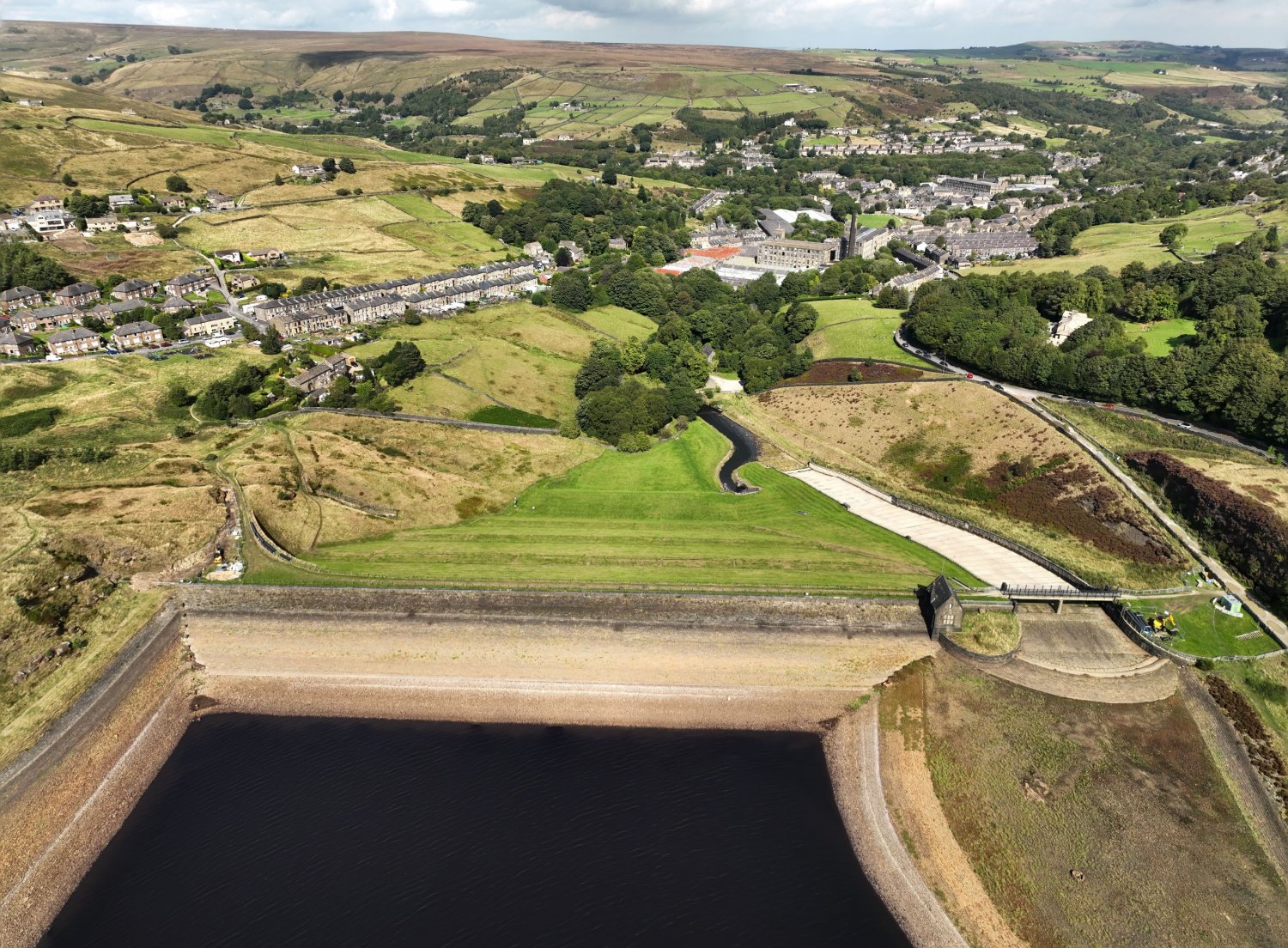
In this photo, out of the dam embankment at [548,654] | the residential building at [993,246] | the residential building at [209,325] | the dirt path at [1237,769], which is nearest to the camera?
the dirt path at [1237,769]

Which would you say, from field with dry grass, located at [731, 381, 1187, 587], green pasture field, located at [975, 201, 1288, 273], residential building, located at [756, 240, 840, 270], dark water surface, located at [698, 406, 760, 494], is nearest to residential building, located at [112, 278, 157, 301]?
dark water surface, located at [698, 406, 760, 494]

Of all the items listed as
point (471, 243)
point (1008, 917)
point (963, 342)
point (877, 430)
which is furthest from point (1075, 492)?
point (471, 243)

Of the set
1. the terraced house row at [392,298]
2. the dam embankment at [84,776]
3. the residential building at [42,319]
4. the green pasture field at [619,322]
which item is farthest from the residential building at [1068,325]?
the residential building at [42,319]

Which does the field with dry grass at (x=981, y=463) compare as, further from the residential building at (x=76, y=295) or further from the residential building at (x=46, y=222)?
the residential building at (x=46, y=222)

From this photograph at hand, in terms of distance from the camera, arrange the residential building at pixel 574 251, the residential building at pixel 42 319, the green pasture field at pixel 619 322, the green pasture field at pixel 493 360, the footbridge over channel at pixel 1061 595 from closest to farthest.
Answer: the footbridge over channel at pixel 1061 595 → the green pasture field at pixel 493 360 → the residential building at pixel 42 319 → the green pasture field at pixel 619 322 → the residential building at pixel 574 251

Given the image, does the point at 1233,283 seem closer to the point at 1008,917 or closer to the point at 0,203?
the point at 1008,917
